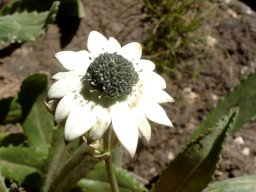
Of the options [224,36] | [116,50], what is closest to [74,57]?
[116,50]

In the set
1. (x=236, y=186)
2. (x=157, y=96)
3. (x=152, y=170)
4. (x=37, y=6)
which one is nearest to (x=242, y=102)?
(x=236, y=186)

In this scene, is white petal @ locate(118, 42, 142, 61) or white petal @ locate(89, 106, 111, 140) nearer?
white petal @ locate(89, 106, 111, 140)

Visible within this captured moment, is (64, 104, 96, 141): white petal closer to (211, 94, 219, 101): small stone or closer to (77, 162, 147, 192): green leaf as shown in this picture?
(77, 162, 147, 192): green leaf

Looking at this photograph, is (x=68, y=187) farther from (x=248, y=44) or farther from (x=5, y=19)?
(x=248, y=44)

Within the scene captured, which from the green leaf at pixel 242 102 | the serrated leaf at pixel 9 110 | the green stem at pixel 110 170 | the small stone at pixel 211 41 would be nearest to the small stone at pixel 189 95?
the small stone at pixel 211 41

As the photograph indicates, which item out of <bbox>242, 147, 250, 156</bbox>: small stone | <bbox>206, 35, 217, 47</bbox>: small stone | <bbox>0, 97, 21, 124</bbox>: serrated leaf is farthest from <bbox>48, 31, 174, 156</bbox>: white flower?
<bbox>206, 35, 217, 47</bbox>: small stone

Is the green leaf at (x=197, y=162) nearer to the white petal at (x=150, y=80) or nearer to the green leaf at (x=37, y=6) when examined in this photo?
the white petal at (x=150, y=80)
